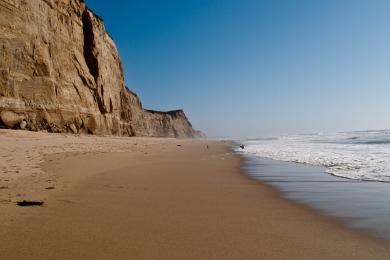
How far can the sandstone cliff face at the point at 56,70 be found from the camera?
17.3 metres

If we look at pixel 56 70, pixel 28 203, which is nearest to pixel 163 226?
pixel 28 203

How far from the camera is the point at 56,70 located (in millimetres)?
21562

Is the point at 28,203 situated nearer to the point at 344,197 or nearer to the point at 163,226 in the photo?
the point at 163,226

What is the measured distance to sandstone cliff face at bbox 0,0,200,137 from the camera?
56.7ft

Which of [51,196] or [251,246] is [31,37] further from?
[251,246]

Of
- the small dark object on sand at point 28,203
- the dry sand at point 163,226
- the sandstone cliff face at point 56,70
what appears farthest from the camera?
the sandstone cliff face at point 56,70

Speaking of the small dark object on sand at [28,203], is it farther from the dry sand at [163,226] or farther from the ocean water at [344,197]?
the ocean water at [344,197]

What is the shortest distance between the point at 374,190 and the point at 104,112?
26.2 metres

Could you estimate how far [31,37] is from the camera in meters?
19.2

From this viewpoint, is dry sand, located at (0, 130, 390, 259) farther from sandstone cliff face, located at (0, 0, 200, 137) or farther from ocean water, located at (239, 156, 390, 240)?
sandstone cliff face, located at (0, 0, 200, 137)

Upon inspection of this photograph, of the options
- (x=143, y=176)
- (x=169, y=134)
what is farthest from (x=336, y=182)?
(x=169, y=134)

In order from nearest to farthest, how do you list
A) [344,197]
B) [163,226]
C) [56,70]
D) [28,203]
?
1. [163,226]
2. [28,203]
3. [344,197]
4. [56,70]

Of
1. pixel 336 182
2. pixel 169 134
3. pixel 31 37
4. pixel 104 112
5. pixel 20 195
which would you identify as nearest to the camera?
pixel 20 195

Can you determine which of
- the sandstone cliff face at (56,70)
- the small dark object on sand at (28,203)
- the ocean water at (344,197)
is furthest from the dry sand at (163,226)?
the sandstone cliff face at (56,70)
